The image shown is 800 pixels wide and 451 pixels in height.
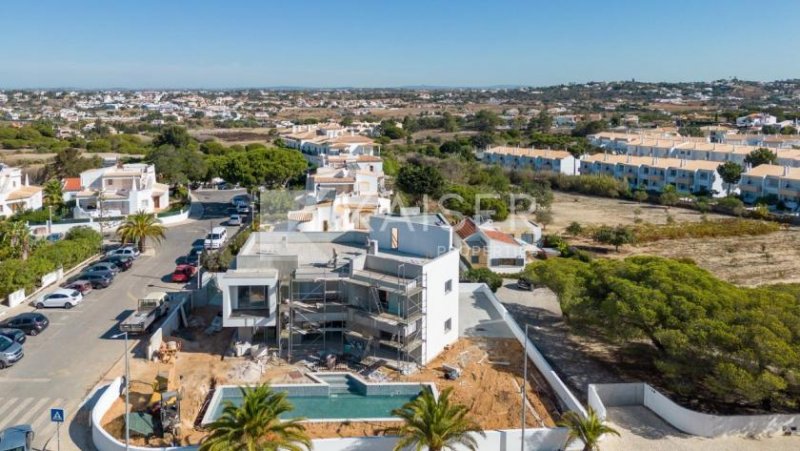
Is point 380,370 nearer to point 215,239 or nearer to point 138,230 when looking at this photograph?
point 215,239

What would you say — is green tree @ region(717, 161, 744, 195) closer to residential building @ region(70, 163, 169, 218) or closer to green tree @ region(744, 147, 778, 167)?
green tree @ region(744, 147, 778, 167)

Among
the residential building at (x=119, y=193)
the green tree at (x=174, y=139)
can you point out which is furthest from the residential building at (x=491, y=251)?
the green tree at (x=174, y=139)

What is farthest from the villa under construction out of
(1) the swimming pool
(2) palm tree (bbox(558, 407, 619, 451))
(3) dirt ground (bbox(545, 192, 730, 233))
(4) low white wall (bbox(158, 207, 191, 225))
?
(3) dirt ground (bbox(545, 192, 730, 233))

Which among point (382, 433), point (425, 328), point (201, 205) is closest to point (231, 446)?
point (382, 433)

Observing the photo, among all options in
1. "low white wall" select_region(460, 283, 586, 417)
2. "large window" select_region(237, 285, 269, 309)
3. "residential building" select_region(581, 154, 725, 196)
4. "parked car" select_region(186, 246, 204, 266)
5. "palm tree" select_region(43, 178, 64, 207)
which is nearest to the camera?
"low white wall" select_region(460, 283, 586, 417)

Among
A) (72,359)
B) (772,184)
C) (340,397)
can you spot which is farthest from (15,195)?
(772,184)

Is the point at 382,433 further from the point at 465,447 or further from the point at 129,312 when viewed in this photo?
the point at 129,312
